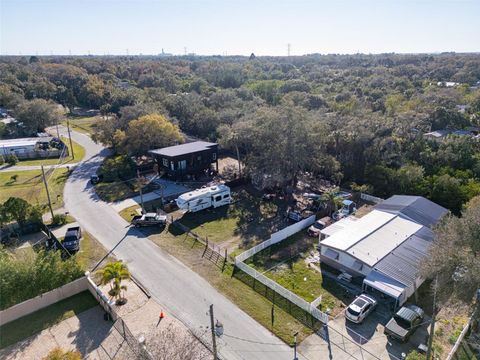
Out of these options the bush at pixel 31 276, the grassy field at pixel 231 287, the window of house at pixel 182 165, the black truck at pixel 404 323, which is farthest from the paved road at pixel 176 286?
the window of house at pixel 182 165

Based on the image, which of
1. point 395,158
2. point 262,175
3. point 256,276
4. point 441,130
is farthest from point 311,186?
point 441,130

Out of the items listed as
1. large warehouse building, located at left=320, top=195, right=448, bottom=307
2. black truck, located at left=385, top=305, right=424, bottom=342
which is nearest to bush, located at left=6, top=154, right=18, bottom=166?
large warehouse building, located at left=320, top=195, right=448, bottom=307

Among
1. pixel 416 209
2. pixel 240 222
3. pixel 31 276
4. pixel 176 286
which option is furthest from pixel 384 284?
pixel 31 276

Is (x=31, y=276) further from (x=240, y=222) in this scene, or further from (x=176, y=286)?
(x=240, y=222)

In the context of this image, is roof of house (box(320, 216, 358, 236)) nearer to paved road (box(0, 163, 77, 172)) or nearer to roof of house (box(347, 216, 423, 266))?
roof of house (box(347, 216, 423, 266))

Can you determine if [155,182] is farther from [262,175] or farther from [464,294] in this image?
[464,294]
